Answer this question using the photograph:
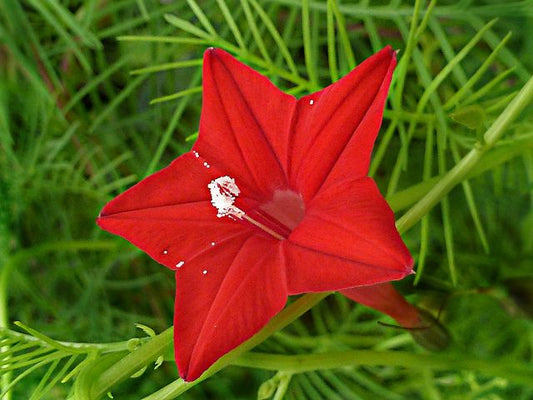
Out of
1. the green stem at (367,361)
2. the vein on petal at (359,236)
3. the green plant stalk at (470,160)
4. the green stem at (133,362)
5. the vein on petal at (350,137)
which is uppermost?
the vein on petal at (350,137)

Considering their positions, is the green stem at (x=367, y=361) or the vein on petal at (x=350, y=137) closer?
the vein on petal at (x=350, y=137)

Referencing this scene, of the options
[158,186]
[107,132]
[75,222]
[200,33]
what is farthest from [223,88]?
[75,222]

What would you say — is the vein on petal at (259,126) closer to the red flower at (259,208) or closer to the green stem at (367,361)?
the red flower at (259,208)

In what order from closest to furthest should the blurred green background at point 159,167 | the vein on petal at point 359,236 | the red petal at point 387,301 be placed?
the vein on petal at point 359,236, the red petal at point 387,301, the blurred green background at point 159,167

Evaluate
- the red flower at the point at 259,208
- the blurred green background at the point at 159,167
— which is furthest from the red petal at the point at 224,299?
the blurred green background at the point at 159,167

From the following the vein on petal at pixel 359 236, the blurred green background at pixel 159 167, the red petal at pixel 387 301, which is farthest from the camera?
the blurred green background at pixel 159 167

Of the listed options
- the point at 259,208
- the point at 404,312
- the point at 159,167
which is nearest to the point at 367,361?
the point at 404,312

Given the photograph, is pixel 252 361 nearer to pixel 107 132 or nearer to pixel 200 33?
pixel 200 33
